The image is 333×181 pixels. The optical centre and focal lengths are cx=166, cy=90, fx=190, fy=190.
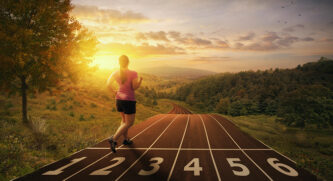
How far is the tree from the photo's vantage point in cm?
870

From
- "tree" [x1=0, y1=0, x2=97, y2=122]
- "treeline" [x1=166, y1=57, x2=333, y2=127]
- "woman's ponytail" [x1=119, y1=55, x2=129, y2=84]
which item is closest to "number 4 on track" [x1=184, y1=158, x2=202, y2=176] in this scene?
"woman's ponytail" [x1=119, y1=55, x2=129, y2=84]

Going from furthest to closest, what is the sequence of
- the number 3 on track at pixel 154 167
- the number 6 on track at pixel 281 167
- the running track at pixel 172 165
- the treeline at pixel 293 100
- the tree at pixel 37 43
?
the treeline at pixel 293 100 → the tree at pixel 37 43 → the number 6 on track at pixel 281 167 → the number 3 on track at pixel 154 167 → the running track at pixel 172 165

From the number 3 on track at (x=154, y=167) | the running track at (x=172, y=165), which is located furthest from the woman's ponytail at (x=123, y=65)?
the number 3 on track at (x=154, y=167)

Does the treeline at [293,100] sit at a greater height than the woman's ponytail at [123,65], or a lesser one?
lesser

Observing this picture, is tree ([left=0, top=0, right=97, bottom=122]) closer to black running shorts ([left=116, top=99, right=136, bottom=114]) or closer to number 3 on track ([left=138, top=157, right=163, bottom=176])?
black running shorts ([left=116, top=99, right=136, bottom=114])

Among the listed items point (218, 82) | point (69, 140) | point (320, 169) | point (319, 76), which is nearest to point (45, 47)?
point (69, 140)

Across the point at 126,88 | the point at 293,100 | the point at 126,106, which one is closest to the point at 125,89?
the point at 126,88

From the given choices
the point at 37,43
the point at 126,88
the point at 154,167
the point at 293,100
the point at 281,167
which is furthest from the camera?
the point at 293,100

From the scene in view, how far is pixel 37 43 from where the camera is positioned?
30.4 feet

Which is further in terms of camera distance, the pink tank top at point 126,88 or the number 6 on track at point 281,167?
the pink tank top at point 126,88

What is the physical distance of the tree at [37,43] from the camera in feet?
28.5

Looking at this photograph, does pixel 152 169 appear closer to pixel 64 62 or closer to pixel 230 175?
pixel 230 175

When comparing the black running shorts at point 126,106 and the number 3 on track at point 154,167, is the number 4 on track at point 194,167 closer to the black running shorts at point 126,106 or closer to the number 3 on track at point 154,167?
the number 3 on track at point 154,167

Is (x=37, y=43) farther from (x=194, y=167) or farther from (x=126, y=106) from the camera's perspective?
(x=194, y=167)
